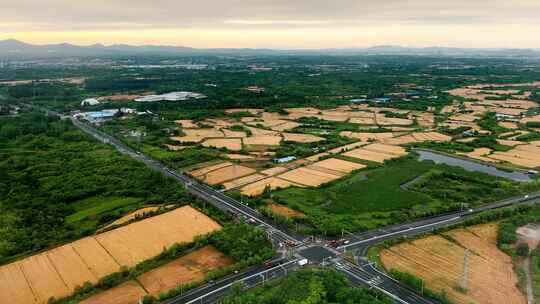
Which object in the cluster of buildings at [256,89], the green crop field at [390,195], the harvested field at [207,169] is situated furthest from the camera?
the cluster of buildings at [256,89]

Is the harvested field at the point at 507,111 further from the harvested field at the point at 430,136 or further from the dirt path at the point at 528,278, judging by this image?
the dirt path at the point at 528,278

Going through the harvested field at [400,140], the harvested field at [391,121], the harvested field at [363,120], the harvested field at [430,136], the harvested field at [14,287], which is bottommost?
the harvested field at [14,287]

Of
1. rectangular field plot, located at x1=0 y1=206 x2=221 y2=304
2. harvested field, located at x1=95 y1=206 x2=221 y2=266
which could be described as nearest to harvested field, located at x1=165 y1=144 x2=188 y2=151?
harvested field, located at x1=95 y1=206 x2=221 y2=266

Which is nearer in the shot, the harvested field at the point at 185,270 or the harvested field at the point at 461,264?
the harvested field at the point at 461,264

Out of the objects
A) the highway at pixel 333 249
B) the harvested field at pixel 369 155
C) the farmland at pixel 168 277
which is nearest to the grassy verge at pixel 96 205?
the highway at pixel 333 249

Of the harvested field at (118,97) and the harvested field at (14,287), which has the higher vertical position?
the harvested field at (118,97)

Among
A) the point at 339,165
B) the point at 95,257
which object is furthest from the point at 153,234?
the point at 339,165

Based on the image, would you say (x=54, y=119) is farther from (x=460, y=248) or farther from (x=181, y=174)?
(x=460, y=248)
